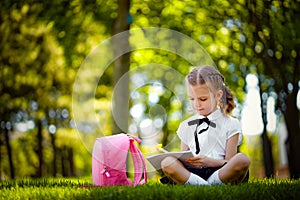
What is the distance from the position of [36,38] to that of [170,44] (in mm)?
4658

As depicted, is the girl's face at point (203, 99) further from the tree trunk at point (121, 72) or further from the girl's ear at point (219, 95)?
the tree trunk at point (121, 72)

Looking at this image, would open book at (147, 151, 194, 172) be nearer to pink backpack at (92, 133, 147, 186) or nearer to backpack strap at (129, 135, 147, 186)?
pink backpack at (92, 133, 147, 186)

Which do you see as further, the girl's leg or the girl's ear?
the girl's ear

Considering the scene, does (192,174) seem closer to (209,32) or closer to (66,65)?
(209,32)

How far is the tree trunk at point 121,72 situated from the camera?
10094mm

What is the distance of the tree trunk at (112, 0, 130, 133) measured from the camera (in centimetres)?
1009

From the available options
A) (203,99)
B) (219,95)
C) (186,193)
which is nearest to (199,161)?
(203,99)

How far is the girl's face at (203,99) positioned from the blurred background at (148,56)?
3406mm

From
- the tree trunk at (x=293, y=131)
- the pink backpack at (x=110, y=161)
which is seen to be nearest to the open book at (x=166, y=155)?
the pink backpack at (x=110, y=161)

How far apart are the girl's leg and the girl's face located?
612mm

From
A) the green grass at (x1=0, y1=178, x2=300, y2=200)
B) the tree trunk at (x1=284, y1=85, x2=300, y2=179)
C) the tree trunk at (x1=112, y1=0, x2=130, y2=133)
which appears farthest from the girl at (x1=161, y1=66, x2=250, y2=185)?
the tree trunk at (x1=284, y1=85, x2=300, y2=179)

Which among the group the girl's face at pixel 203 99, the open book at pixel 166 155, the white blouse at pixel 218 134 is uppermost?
the girl's face at pixel 203 99

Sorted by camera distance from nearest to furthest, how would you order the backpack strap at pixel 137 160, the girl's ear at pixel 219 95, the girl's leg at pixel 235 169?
1. the girl's leg at pixel 235 169
2. the girl's ear at pixel 219 95
3. the backpack strap at pixel 137 160

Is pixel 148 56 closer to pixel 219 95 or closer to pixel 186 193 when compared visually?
pixel 219 95
